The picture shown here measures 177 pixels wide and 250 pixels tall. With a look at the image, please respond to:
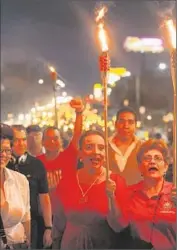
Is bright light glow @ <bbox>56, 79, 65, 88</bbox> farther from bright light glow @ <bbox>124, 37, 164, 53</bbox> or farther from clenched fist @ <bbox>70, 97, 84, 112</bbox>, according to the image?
bright light glow @ <bbox>124, 37, 164, 53</bbox>

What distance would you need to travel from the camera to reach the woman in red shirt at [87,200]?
3.10 meters

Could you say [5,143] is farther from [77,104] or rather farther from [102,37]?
[102,37]

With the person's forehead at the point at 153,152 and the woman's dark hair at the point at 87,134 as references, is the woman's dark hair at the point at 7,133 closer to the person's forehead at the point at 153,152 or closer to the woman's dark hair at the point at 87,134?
the woman's dark hair at the point at 87,134

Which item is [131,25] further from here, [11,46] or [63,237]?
[63,237]

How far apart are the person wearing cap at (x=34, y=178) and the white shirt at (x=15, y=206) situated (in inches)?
1.6

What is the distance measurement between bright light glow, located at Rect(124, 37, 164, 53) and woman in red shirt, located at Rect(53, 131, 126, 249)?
0.72m

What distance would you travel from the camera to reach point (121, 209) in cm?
310

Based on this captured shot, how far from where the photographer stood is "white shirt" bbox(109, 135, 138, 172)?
10.2ft

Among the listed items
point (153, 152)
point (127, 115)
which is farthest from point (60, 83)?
point (153, 152)

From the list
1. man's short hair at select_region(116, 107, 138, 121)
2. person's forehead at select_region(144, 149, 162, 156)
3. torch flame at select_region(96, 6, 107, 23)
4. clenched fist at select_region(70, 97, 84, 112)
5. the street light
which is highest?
torch flame at select_region(96, 6, 107, 23)

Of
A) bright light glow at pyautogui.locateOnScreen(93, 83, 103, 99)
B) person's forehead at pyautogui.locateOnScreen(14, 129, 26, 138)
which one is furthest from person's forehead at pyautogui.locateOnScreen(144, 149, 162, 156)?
person's forehead at pyautogui.locateOnScreen(14, 129, 26, 138)

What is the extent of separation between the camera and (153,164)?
3.07 m

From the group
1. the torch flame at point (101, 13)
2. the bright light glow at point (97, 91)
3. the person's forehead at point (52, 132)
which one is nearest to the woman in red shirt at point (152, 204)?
the bright light glow at point (97, 91)

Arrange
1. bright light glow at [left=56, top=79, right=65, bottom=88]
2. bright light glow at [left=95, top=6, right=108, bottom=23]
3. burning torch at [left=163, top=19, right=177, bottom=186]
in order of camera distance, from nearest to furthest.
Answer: burning torch at [left=163, top=19, right=177, bottom=186]
bright light glow at [left=95, top=6, right=108, bottom=23]
bright light glow at [left=56, top=79, right=65, bottom=88]
